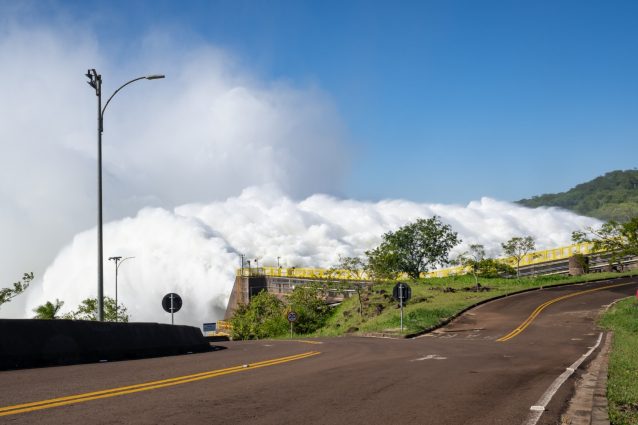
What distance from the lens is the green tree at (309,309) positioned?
63812 millimetres

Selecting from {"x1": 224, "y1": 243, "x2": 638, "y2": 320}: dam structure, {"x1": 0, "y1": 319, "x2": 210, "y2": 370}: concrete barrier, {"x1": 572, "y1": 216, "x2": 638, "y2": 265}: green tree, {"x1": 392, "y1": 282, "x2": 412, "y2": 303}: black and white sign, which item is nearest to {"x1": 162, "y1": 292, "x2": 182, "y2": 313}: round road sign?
{"x1": 0, "y1": 319, "x2": 210, "y2": 370}: concrete barrier

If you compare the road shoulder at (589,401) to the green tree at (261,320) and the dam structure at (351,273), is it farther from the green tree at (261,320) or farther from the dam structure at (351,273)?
the green tree at (261,320)

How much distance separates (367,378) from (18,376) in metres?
6.71

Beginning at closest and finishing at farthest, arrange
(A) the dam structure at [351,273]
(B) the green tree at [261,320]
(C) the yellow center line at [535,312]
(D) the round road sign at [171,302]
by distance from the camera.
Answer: (D) the round road sign at [171,302] < (C) the yellow center line at [535,312] < (B) the green tree at [261,320] < (A) the dam structure at [351,273]

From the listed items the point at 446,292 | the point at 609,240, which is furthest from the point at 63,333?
the point at 446,292

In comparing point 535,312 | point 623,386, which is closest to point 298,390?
point 623,386

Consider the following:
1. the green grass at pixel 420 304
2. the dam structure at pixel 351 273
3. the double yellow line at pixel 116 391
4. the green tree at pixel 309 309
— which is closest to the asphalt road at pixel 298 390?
the double yellow line at pixel 116 391

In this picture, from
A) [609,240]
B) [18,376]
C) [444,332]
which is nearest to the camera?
[18,376]

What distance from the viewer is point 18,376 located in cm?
1177

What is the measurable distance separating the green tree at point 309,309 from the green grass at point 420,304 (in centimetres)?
137

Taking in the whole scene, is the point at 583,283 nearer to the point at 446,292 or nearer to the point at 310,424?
the point at 446,292

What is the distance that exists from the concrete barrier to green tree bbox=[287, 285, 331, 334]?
43767 mm

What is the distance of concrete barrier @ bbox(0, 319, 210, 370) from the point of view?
45.1 ft

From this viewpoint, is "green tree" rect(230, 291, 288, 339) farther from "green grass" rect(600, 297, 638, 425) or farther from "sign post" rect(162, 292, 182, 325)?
"green grass" rect(600, 297, 638, 425)
